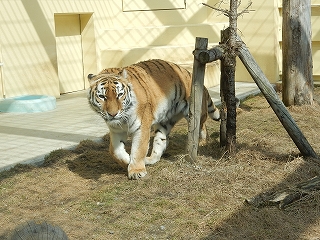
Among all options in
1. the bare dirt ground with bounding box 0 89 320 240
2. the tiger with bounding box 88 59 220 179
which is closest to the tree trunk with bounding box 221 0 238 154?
the bare dirt ground with bounding box 0 89 320 240

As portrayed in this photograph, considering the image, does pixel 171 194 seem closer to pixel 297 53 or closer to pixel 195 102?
pixel 195 102

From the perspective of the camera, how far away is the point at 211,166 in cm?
541

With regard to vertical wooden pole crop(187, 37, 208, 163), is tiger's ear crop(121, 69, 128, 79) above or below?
above

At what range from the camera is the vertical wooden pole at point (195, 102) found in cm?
516

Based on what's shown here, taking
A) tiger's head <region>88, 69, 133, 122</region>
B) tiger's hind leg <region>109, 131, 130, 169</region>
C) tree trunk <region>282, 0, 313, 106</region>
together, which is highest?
tiger's head <region>88, 69, 133, 122</region>

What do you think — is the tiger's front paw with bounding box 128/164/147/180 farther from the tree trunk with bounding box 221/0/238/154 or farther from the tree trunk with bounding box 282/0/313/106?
the tree trunk with bounding box 282/0/313/106

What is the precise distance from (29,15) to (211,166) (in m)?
5.06

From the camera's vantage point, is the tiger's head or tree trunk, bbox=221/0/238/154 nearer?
the tiger's head

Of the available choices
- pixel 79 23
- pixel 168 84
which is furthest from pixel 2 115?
pixel 168 84

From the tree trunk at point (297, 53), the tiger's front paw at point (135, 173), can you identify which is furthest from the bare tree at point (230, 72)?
the tree trunk at point (297, 53)

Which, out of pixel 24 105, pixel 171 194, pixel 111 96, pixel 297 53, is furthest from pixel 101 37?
pixel 171 194

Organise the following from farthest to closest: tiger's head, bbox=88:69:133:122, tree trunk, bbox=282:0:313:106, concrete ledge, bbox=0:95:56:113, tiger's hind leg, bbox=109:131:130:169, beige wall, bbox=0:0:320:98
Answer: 1. beige wall, bbox=0:0:320:98
2. concrete ledge, bbox=0:95:56:113
3. tree trunk, bbox=282:0:313:106
4. tiger's hind leg, bbox=109:131:130:169
5. tiger's head, bbox=88:69:133:122

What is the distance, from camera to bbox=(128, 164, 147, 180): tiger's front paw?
512 cm

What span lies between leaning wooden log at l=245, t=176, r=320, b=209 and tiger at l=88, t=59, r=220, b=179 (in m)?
1.19
